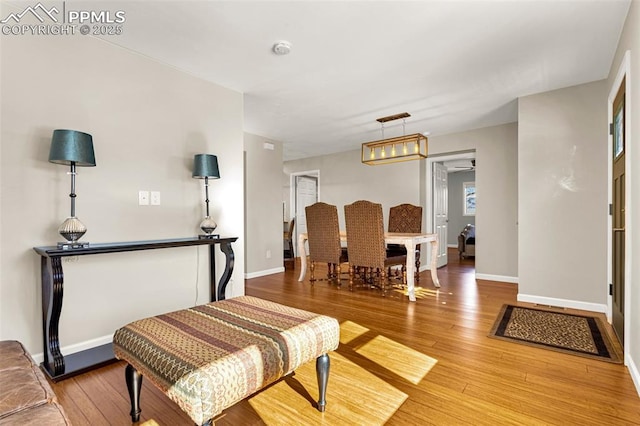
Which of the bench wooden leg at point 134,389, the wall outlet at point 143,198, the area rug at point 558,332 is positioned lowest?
the area rug at point 558,332

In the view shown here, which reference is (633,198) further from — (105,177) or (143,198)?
(105,177)

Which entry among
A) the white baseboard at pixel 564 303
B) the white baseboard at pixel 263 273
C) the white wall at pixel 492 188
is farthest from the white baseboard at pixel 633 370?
the white baseboard at pixel 263 273

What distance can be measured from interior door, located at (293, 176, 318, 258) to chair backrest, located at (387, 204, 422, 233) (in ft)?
8.82

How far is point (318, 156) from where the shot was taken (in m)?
6.96

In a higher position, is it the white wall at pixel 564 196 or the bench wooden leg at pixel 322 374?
the white wall at pixel 564 196

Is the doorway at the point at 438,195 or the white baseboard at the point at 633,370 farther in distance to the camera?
the doorway at the point at 438,195

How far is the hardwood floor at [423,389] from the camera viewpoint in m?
1.49

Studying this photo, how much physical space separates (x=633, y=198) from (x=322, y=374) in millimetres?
2147

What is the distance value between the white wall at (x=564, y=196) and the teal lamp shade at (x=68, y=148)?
4168mm

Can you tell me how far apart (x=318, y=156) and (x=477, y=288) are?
4.22m

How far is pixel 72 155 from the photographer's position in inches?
76.5

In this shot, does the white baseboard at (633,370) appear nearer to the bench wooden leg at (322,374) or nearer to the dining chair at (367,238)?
the bench wooden leg at (322,374)

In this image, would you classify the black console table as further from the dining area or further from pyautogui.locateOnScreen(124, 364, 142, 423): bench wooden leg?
the dining area

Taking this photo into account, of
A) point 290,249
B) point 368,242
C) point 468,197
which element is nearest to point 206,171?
point 368,242
